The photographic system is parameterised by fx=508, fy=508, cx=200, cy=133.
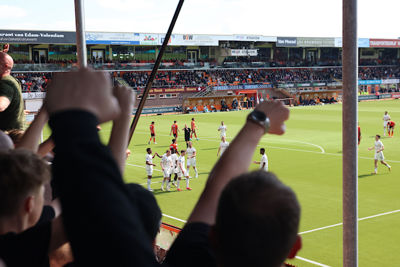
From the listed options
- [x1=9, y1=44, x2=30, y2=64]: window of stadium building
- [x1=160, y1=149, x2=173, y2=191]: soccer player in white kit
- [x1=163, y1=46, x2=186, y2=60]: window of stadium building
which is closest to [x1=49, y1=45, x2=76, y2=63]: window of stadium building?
[x1=9, y1=44, x2=30, y2=64]: window of stadium building

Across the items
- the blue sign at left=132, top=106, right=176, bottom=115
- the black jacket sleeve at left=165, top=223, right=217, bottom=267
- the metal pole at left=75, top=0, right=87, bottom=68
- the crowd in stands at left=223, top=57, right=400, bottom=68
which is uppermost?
the crowd in stands at left=223, top=57, right=400, bottom=68

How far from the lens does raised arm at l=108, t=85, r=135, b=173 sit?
1.83 metres

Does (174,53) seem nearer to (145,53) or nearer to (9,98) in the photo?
(145,53)

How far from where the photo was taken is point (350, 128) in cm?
420

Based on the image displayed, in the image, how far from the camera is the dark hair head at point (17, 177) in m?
1.53

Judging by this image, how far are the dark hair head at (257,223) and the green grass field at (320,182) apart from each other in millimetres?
10957

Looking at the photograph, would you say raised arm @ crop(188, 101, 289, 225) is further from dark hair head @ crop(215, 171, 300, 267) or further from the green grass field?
the green grass field

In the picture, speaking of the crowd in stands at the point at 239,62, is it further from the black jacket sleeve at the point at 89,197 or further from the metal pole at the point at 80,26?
the black jacket sleeve at the point at 89,197

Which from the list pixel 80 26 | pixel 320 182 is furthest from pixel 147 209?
pixel 320 182

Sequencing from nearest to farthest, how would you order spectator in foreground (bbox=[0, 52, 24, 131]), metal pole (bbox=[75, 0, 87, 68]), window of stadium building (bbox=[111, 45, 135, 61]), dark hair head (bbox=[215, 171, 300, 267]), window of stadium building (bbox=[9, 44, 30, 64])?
dark hair head (bbox=[215, 171, 300, 267]) → spectator in foreground (bbox=[0, 52, 24, 131]) → metal pole (bbox=[75, 0, 87, 68]) → window of stadium building (bbox=[9, 44, 30, 64]) → window of stadium building (bbox=[111, 45, 135, 61])

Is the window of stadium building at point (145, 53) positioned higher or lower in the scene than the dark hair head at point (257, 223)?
higher

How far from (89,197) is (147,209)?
2.17ft

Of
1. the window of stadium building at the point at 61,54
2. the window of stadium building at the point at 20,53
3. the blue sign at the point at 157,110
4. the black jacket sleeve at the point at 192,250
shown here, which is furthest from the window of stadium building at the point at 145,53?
the black jacket sleeve at the point at 192,250

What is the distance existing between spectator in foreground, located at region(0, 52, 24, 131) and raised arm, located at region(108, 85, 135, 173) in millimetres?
1999
